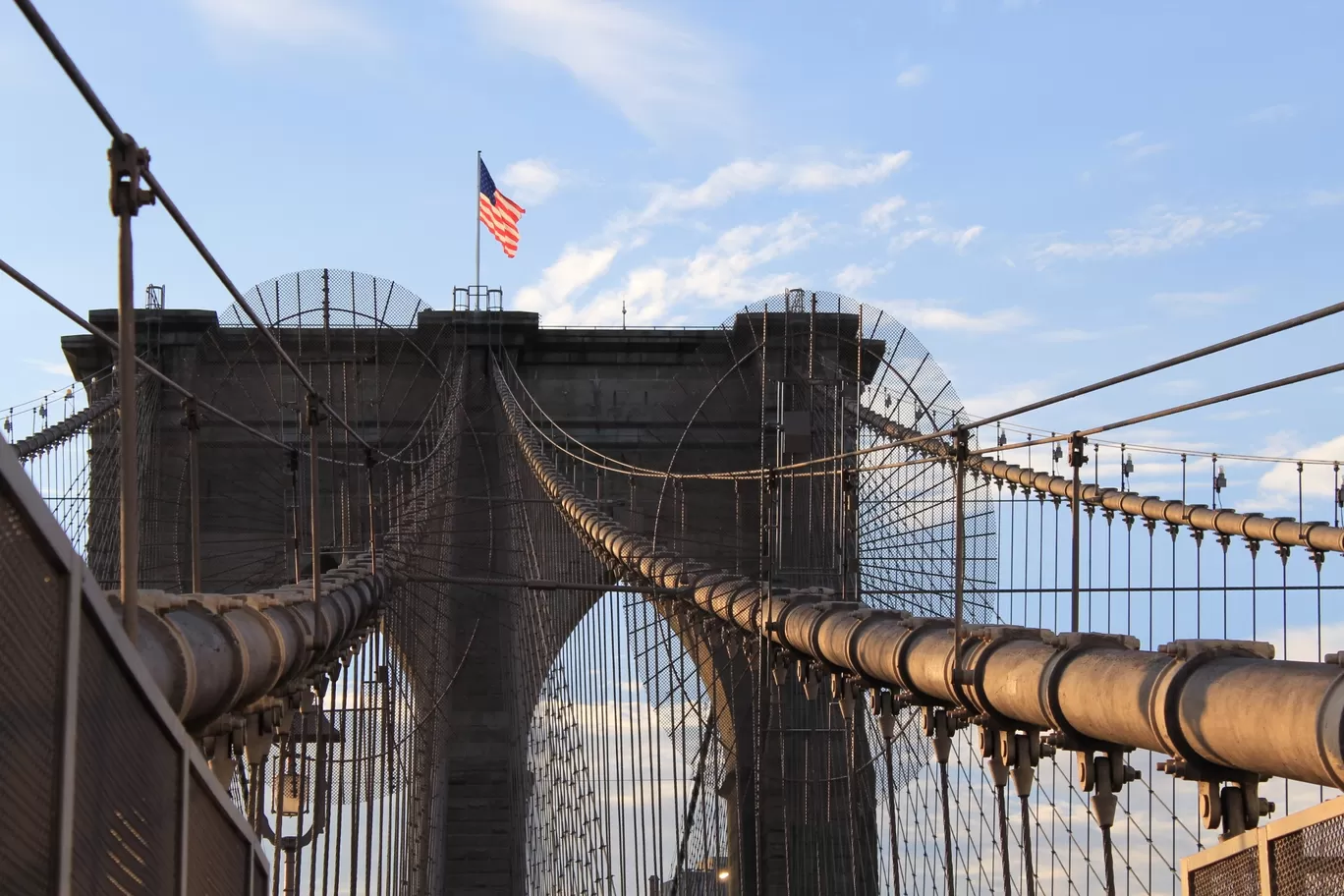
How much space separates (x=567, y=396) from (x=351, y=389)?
8.75ft

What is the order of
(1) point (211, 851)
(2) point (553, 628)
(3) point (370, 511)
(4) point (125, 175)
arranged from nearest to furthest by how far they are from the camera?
(4) point (125, 175)
(1) point (211, 851)
(3) point (370, 511)
(2) point (553, 628)

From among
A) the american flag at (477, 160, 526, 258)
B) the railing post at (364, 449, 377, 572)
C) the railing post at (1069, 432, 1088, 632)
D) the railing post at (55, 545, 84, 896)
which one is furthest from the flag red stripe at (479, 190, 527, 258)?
the railing post at (55, 545, 84, 896)

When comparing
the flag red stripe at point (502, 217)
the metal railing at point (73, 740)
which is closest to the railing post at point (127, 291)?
the metal railing at point (73, 740)

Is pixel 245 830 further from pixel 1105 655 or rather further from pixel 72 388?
pixel 72 388

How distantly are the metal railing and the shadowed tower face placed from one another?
1300cm

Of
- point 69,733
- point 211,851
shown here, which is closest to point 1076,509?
point 211,851

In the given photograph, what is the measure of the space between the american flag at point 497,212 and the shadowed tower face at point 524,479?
262 centimetres

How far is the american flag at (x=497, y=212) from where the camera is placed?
24.0 meters

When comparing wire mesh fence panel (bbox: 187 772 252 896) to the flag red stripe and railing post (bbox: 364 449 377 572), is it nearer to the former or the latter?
railing post (bbox: 364 449 377 572)

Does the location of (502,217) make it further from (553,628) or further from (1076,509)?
(1076,509)

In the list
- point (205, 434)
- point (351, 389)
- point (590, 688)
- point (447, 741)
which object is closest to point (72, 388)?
point (205, 434)

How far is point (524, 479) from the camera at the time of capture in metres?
18.6

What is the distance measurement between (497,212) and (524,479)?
6838 millimetres

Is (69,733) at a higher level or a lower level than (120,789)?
higher
